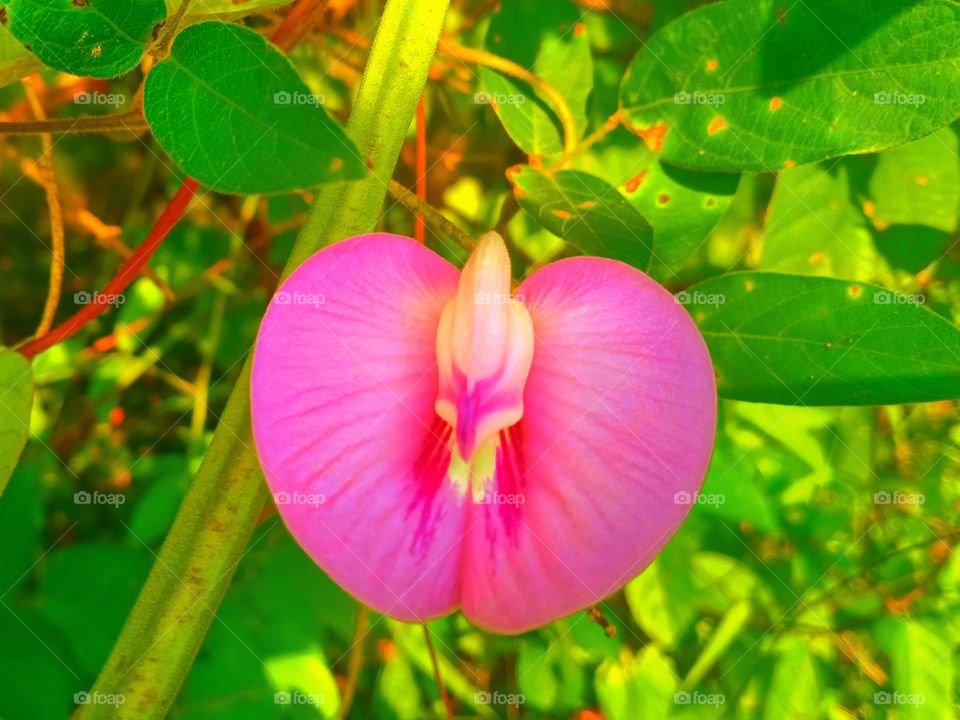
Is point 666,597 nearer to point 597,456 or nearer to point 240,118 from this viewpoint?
point 597,456

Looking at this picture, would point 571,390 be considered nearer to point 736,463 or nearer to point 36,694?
point 736,463

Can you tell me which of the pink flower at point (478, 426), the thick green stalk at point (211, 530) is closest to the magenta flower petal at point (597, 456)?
the pink flower at point (478, 426)

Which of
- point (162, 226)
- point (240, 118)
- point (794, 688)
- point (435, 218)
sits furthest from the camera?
point (794, 688)

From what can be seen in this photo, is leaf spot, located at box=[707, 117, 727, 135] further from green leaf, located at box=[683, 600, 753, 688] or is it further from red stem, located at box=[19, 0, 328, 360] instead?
green leaf, located at box=[683, 600, 753, 688]

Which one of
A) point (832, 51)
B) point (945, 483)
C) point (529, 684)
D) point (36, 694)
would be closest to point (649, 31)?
point (832, 51)

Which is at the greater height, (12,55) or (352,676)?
(12,55)

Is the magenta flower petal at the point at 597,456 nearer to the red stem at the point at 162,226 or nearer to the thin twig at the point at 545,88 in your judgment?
the thin twig at the point at 545,88

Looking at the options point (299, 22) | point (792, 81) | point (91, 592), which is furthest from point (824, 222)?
point (91, 592)
